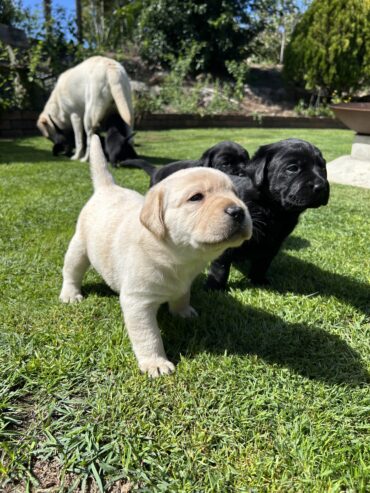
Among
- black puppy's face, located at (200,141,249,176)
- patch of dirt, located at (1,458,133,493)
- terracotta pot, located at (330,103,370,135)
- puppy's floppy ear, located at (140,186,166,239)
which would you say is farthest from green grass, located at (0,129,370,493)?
terracotta pot, located at (330,103,370,135)

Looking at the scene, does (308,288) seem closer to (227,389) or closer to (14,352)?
(227,389)

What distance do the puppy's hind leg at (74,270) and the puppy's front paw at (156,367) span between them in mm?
973

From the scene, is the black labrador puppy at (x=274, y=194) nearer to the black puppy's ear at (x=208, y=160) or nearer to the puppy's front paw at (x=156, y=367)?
the black puppy's ear at (x=208, y=160)

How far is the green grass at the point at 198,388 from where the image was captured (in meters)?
1.66

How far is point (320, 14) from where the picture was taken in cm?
1817

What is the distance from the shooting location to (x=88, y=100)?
7820 mm

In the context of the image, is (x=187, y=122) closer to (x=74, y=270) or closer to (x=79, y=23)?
(x=79, y=23)

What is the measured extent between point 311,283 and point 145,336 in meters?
1.78

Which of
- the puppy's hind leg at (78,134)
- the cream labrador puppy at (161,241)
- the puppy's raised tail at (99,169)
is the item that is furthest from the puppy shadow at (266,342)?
the puppy's hind leg at (78,134)

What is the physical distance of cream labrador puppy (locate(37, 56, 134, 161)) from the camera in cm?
732


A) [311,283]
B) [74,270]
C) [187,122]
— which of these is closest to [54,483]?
[74,270]

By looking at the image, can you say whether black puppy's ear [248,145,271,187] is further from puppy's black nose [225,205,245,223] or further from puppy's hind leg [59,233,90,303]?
puppy's hind leg [59,233,90,303]

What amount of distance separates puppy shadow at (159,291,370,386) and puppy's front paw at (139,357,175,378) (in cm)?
16

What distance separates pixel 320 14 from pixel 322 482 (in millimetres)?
21236
